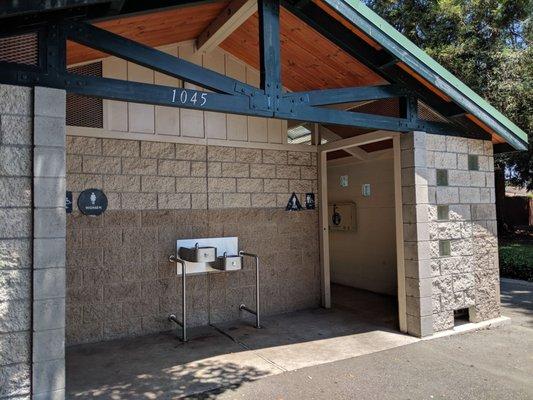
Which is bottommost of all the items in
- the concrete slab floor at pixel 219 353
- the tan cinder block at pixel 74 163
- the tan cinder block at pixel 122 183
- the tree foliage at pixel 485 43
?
the concrete slab floor at pixel 219 353

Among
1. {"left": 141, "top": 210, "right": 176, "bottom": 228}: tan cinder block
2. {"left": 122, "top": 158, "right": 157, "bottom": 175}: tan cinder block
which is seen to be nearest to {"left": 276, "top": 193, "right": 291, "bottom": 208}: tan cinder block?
{"left": 141, "top": 210, "right": 176, "bottom": 228}: tan cinder block

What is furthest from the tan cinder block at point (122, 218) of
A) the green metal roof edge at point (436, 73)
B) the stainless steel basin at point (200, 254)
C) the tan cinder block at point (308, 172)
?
the green metal roof edge at point (436, 73)

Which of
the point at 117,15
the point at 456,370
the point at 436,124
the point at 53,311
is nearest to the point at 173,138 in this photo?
the point at 117,15

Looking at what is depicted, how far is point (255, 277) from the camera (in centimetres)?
634

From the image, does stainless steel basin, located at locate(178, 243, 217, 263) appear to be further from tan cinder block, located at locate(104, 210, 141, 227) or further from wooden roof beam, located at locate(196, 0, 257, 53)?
wooden roof beam, located at locate(196, 0, 257, 53)

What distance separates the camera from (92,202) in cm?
517

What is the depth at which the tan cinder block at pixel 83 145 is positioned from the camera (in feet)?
16.7

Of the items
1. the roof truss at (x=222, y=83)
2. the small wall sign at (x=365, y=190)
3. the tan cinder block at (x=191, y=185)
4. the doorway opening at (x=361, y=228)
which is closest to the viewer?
the roof truss at (x=222, y=83)

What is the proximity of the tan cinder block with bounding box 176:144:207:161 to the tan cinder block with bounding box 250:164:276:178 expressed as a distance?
77cm

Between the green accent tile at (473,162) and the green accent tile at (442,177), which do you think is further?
the green accent tile at (473,162)

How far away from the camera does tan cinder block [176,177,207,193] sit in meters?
5.78

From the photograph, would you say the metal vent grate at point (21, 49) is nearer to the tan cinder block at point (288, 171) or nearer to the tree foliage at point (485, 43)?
the tan cinder block at point (288, 171)

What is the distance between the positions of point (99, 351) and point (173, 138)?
109 inches

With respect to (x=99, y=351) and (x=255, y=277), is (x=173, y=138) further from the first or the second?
(x=99, y=351)
